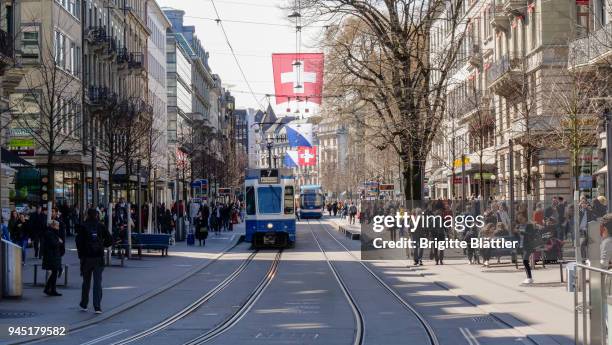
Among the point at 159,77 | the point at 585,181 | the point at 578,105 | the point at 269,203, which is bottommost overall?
the point at 269,203

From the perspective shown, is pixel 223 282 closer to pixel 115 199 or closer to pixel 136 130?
pixel 136 130

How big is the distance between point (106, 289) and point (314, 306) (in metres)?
5.92

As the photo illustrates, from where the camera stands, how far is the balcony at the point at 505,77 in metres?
48.5

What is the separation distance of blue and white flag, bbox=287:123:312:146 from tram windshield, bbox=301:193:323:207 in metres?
38.8

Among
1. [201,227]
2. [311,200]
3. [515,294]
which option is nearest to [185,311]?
[515,294]

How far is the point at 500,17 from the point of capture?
5628 centimetres

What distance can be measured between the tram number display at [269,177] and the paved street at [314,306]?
11.6m

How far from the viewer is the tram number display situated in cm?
4478

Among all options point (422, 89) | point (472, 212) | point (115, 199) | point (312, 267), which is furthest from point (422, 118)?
point (115, 199)

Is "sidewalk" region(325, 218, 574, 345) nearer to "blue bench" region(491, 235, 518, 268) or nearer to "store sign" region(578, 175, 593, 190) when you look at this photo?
"blue bench" region(491, 235, 518, 268)

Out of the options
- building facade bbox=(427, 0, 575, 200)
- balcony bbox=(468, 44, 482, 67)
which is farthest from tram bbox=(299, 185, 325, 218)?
balcony bbox=(468, 44, 482, 67)

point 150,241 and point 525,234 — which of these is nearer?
point 525,234

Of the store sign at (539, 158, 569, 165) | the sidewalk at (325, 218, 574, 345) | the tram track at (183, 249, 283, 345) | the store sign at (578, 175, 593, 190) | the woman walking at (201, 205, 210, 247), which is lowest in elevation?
the tram track at (183, 249, 283, 345)

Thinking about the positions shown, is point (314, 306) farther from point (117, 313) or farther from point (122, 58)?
point (122, 58)
